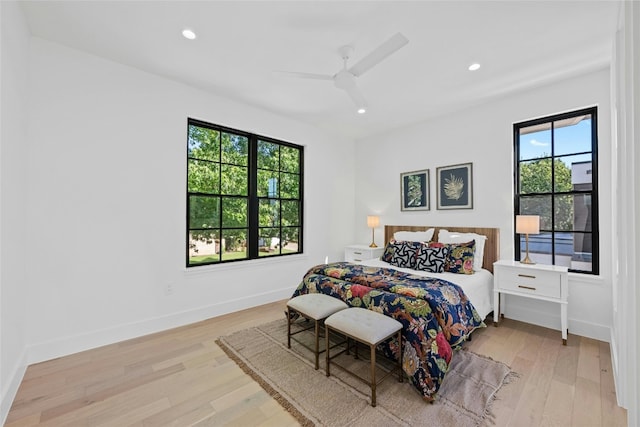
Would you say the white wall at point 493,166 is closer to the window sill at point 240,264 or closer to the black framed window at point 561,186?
the black framed window at point 561,186

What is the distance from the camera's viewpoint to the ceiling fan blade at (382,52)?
1957 millimetres

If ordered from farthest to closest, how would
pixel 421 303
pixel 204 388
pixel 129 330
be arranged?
pixel 129 330 → pixel 421 303 → pixel 204 388

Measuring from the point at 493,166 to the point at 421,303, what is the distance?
7.92 feet

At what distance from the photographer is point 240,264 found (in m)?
3.77

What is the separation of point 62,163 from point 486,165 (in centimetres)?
468

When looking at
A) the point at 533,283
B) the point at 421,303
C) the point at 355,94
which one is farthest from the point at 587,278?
the point at 355,94

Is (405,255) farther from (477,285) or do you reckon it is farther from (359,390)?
(359,390)

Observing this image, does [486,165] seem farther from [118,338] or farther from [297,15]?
[118,338]

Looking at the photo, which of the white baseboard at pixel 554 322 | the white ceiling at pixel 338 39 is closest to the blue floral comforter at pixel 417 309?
the white baseboard at pixel 554 322

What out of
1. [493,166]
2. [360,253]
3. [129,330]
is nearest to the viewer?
[129,330]

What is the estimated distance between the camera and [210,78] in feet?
10.2

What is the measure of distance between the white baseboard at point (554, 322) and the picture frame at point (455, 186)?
1377 millimetres

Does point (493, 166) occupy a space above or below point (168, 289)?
above

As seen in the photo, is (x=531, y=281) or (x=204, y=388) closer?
(x=204, y=388)
